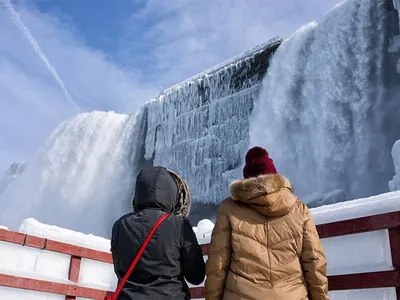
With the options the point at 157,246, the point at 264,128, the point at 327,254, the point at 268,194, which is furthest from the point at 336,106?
the point at 157,246

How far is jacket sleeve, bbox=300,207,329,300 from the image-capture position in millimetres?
2516

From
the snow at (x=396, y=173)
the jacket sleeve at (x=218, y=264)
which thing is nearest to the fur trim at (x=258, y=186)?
the jacket sleeve at (x=218, y=264)

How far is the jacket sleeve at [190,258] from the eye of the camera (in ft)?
8.66

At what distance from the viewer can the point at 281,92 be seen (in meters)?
20.8

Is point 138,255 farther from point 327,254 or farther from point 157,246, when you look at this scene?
point 327,254

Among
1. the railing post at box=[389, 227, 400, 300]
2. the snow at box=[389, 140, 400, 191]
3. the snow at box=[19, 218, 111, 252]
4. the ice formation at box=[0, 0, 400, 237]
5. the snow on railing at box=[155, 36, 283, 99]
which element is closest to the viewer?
the railing post at box=[389, 227, 400, 300]

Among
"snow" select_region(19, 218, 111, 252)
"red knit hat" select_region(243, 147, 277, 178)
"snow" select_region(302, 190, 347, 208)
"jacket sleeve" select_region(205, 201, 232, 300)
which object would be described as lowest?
"jacket sleeve" select_region(205, 201, 232, 300)

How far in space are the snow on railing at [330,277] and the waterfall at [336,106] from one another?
14135 millimetres

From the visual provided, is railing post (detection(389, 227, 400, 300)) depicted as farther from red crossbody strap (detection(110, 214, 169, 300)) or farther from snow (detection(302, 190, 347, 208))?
snow (detection(302, 190, 347, 208))

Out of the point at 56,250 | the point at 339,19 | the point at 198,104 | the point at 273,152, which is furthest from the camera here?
the point at 198,104

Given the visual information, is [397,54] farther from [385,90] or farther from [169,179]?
[169,179]

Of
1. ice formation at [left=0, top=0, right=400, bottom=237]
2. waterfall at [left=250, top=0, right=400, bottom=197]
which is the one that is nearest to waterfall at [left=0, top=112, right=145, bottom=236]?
ice formation at [left=0, top=0, right=400, bottom=237]

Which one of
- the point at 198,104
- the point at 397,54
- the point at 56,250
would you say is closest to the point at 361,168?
the point at 397,54

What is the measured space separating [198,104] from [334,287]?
22691 mm
